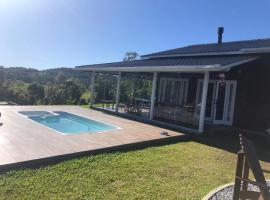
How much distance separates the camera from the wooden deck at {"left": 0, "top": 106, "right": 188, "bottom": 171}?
6680mm

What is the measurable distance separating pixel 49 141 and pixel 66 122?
579cm

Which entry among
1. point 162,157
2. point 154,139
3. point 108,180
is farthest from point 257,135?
point 108,180

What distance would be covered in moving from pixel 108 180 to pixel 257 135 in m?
8.85

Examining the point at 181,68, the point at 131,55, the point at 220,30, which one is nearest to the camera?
the point at 181,68

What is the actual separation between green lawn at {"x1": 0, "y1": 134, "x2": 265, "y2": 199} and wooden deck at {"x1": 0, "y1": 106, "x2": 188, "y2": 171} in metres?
0.39

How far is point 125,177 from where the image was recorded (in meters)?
6.12

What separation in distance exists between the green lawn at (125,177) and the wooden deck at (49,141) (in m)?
0.39

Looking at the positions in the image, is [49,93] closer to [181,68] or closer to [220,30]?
[220,30]

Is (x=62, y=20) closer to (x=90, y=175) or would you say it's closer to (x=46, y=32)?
(x=46, y=32)

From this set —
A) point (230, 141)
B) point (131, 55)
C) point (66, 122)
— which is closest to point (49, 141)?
point (66, 122)

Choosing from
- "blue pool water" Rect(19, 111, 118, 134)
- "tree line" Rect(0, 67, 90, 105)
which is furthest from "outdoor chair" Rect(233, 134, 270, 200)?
"tree line" Rect(0, 67, 90, 105)

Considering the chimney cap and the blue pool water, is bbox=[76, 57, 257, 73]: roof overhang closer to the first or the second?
the blue pool water

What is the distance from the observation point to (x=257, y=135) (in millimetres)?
12328

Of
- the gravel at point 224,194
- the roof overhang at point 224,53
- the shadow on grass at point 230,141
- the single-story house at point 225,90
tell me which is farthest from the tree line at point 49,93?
the gravel at point 224,194
